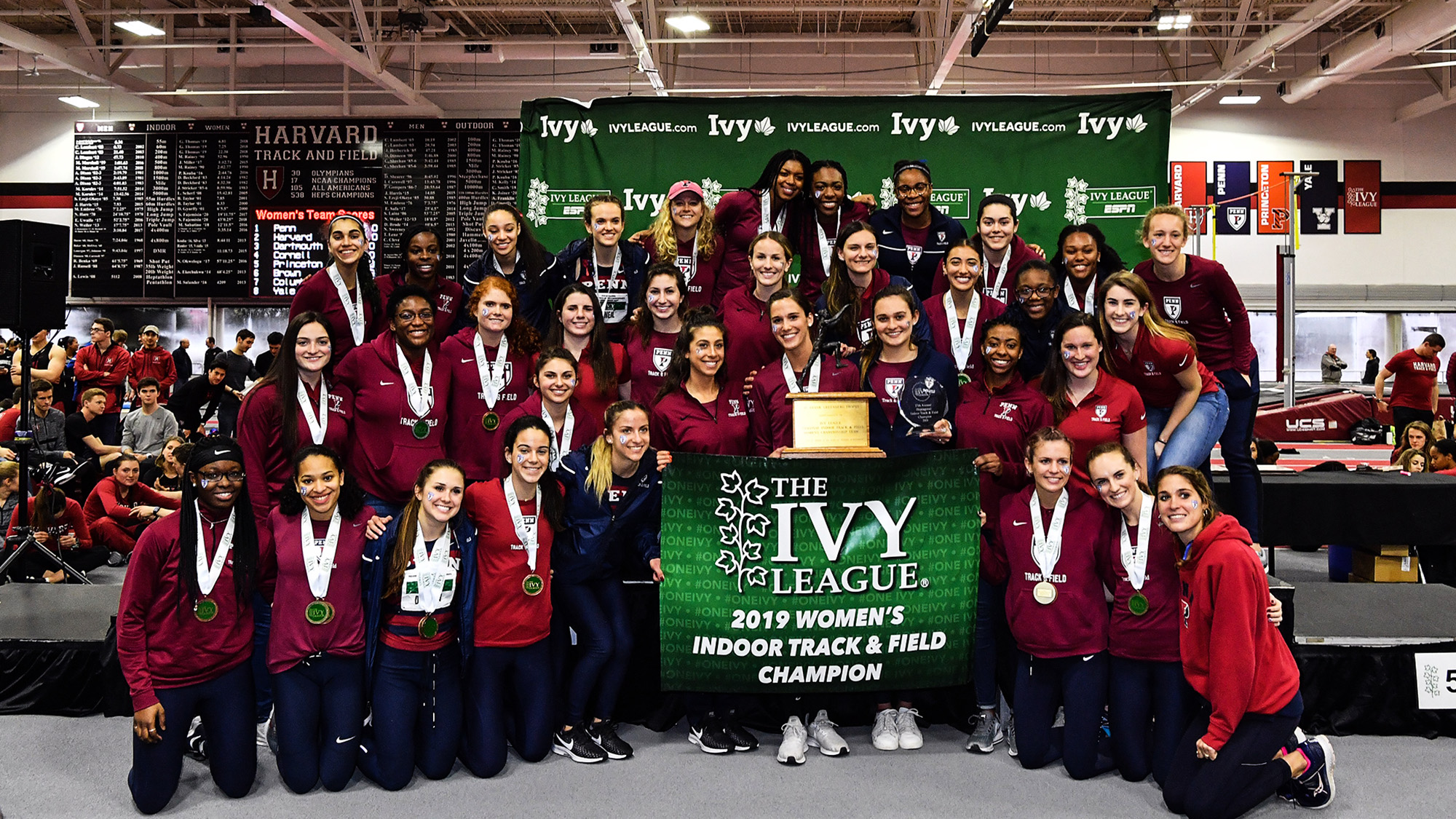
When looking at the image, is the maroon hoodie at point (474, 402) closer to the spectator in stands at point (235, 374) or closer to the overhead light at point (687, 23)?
the spectator in stands at point (235, 374)

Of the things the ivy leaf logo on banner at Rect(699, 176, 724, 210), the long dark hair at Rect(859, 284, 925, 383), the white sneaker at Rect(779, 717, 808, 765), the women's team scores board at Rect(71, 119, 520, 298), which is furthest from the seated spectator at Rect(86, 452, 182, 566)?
the women's team scores board at Rect(71, 119, 520, 298)

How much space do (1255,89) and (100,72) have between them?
18.1 metres

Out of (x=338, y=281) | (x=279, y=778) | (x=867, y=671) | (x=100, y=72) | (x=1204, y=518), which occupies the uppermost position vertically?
(x=100, y=72)

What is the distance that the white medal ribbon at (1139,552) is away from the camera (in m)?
3.79

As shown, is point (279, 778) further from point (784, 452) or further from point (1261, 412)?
point (1261, 412)

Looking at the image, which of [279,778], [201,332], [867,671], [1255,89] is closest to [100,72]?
[201,332]

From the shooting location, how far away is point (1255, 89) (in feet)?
55.2

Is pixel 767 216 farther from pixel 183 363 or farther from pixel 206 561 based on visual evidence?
pixel 183 363

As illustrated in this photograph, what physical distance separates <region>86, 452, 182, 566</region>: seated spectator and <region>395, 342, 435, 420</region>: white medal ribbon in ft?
15.8

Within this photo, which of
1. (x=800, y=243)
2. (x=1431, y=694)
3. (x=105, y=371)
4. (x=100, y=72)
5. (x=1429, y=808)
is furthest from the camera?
(x=100, y=72)

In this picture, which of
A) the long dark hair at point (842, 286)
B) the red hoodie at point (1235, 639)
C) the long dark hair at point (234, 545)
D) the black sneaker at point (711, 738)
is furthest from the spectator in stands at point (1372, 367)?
the long dark hair at point (234, 545)

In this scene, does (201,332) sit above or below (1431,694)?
above

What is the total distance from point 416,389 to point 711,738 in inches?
78.3

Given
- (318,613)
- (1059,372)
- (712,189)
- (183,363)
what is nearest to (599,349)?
(318,613)
